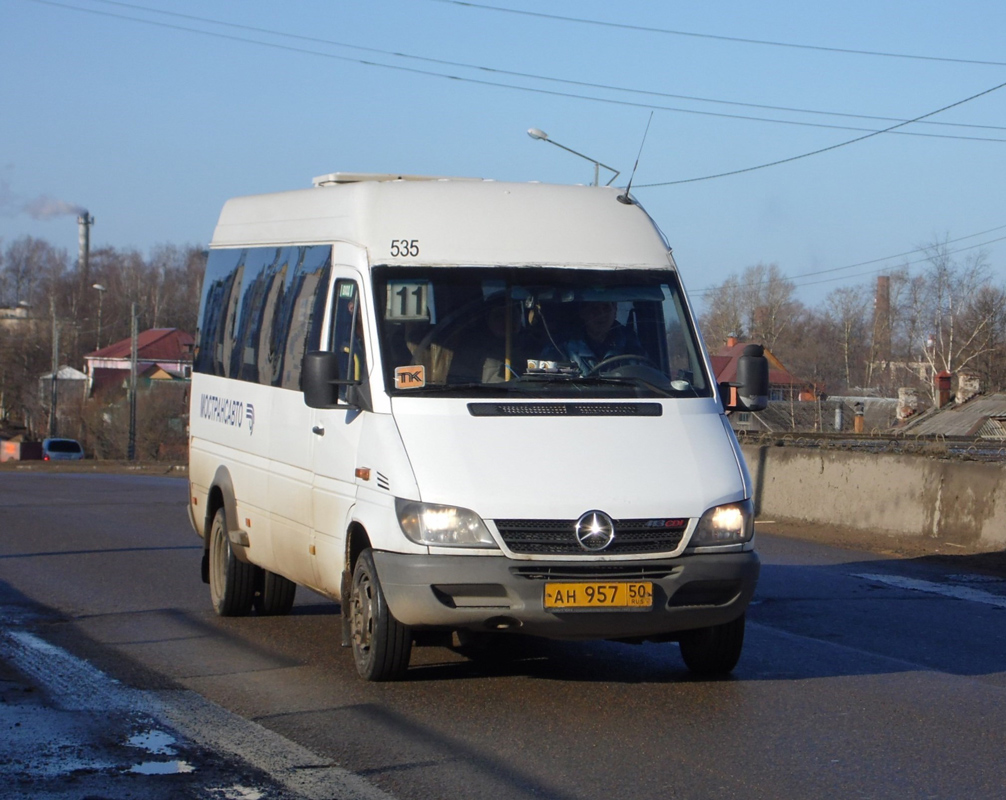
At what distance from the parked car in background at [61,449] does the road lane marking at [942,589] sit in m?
58.4

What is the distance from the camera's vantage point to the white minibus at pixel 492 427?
21.1ft

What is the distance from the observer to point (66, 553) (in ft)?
44.6

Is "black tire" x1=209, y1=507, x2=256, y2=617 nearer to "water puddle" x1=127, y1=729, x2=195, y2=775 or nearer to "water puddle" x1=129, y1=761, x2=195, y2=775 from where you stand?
"water puddle" x1=127, y1=729, x2=195, y2=775

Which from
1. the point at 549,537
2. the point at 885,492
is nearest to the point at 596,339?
the point at 549,537

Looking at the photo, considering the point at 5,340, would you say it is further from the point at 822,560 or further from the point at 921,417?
the point at 822,560

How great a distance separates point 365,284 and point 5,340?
91.9 m

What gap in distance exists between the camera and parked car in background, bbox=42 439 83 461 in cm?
6569

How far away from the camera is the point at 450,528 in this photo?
6.40 metres

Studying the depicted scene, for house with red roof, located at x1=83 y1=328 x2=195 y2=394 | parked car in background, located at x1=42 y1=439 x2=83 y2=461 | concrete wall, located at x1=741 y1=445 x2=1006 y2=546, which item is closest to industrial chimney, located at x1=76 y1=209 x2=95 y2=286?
house with red roof, located at x1=83 y1=328 x2=195 y2=394

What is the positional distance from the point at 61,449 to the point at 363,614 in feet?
208

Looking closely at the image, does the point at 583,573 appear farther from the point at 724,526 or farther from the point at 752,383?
the point at 752,383

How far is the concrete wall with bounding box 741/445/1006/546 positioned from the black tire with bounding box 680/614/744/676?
283 inches

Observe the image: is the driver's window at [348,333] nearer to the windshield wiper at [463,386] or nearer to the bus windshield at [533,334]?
the bus windshield at [533,334]

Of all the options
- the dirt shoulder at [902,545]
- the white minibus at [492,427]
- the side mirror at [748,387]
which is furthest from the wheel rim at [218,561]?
the dirt shoulder at [902,545]
